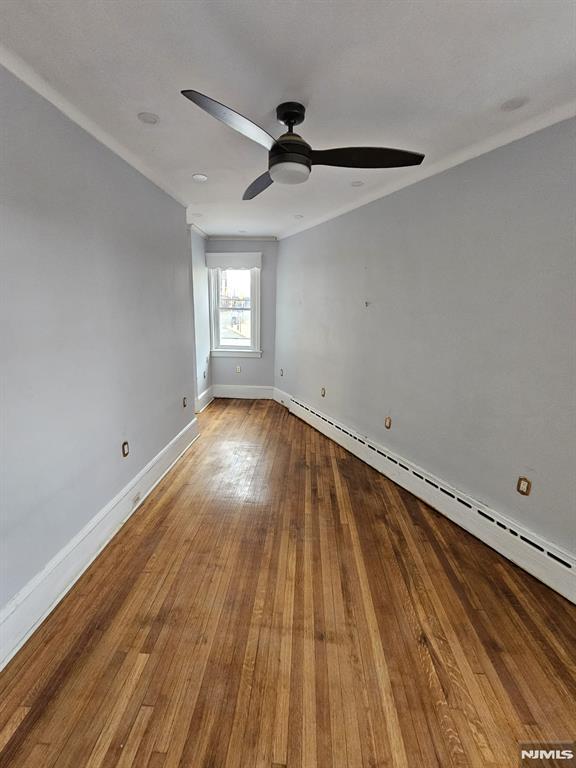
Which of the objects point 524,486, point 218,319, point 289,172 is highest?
point 289,172

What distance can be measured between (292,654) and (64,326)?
1.92 m

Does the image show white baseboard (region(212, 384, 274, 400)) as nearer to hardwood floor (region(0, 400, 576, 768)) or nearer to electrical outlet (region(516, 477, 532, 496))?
hardwood floor (region(0, 400, 576, 768))

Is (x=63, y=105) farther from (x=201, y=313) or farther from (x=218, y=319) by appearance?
(x=218, y=319)

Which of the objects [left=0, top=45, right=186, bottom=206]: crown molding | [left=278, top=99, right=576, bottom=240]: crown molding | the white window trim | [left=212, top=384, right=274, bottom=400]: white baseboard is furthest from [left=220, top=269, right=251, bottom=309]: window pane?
[left=0, top=45, right=186, bottom=206]: crown molding

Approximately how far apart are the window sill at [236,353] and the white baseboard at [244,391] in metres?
0.50

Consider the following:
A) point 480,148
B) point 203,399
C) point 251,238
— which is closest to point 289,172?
point 480,148

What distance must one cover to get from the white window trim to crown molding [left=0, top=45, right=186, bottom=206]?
2702 millimetres

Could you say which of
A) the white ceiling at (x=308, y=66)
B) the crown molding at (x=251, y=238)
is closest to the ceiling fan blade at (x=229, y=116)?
the white ceiling at (x=308, y=66)

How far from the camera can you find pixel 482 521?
2312mm

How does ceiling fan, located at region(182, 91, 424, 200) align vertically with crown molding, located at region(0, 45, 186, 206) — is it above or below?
below

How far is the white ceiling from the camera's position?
1.21 metres

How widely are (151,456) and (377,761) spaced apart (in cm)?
236

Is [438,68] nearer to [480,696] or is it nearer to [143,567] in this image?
[480,696]

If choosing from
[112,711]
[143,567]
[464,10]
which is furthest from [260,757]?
Result: [464,10]
